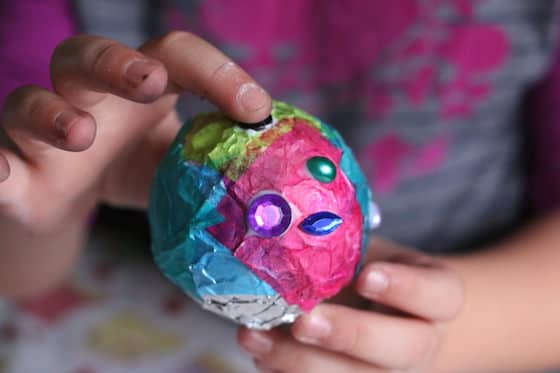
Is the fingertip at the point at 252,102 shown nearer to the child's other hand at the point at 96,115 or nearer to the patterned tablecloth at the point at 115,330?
the child's other hand at the point at 96,115

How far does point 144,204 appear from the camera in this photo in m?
0.66

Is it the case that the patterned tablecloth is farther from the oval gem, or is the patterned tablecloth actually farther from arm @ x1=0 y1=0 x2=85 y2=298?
the oval gem

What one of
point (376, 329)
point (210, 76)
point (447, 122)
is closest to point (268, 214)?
point (210, 76)

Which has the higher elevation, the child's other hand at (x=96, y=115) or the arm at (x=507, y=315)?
the arm at (x=507, y=315)

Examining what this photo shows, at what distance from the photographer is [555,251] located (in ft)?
2.56

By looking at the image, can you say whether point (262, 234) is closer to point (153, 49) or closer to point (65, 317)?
point (153, 49)

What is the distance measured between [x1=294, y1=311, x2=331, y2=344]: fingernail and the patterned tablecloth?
0.29 meters

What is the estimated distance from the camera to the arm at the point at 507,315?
71cm

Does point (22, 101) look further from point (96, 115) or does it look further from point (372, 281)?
point (372, 281)

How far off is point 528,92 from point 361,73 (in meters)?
0.25

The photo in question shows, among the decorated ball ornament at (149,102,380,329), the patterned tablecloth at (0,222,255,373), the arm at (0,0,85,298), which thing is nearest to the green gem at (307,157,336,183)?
the decorated ball ornament at (149,102,380,329)

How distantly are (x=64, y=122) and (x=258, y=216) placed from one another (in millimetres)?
140

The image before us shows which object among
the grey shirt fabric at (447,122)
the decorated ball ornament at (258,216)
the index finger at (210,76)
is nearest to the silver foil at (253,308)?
the decorated ball ornament at (258,216)

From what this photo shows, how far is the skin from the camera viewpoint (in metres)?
0.41
